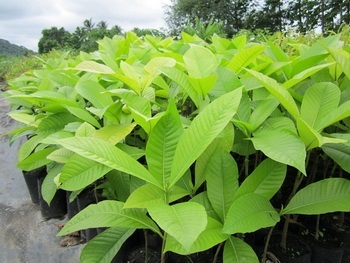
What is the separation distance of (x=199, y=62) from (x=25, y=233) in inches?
69.8

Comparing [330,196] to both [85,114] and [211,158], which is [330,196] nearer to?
[211,158]

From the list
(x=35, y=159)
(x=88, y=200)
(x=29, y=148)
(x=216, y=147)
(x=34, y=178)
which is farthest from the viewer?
(x=34, y=178)

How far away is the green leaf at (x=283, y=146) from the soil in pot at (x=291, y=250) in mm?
492

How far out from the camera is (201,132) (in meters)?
0.68

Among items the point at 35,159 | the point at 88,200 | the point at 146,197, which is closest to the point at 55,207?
the point at 88,200

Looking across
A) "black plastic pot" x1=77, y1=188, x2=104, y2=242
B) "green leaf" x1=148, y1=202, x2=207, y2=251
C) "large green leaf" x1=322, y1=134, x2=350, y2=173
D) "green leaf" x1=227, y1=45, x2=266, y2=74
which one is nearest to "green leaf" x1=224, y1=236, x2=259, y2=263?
"green leaf" x1=148, y1=202, x2=207, y2=251

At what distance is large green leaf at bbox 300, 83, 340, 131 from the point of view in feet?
2.57

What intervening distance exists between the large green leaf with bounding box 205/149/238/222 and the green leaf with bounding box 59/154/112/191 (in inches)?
11.0

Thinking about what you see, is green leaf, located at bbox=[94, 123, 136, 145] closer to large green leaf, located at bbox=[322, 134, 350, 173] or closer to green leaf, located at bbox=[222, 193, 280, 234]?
green leaf, located at bbox=[222, 193, 280, 234]

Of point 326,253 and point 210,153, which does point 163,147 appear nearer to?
point 210,153

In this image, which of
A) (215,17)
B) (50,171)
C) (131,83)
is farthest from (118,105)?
(215,17)

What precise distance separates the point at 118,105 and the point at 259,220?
1.71 feet

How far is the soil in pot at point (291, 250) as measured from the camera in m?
1.00

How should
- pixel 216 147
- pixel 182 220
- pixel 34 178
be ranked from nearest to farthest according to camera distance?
1. pixel 182 220
2. pixel 216 147
3. pixel 34 178
